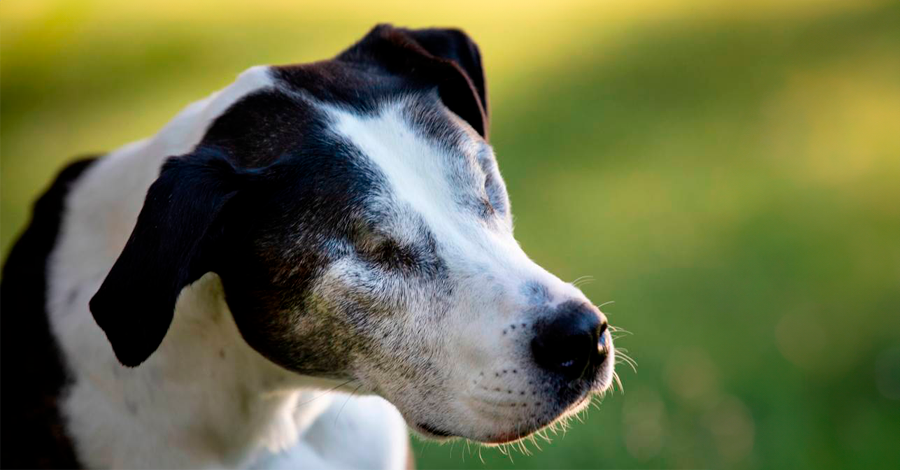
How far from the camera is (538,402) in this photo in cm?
258

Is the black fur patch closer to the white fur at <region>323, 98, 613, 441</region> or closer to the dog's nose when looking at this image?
the white fur at <region>323, 98, 613, 441</region>

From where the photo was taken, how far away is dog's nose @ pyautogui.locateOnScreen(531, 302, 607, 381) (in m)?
2.50

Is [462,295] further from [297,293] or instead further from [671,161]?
[671,161]

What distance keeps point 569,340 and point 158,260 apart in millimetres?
950

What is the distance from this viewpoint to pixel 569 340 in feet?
8.23

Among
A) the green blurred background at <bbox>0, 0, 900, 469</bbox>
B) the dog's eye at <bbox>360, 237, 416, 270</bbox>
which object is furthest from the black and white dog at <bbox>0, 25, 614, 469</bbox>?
the green blurred background at <bbox>0, 0, 900, 469</bbox>

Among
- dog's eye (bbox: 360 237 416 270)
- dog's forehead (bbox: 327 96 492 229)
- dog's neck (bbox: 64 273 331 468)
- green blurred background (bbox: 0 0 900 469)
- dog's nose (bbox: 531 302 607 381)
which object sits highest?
dog's forehead (bbox: 327 96 492 229)

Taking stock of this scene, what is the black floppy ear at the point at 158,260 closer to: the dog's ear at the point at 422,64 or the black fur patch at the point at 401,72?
the black fur patch at the point at 401,72

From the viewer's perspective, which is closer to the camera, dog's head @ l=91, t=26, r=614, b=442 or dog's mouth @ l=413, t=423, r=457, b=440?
dog's head @ l=91, t=26, r=614, b=442

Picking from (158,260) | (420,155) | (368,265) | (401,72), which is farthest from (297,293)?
(401,72)

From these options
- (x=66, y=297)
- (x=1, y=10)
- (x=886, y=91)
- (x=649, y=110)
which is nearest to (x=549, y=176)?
(x=649, y=110)

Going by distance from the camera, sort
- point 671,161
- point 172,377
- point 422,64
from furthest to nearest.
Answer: point 671,161
point 422,64
point 172,377

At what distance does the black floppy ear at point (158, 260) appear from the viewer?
253 centimetres

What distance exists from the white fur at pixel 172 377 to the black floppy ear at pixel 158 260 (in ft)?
0.97
